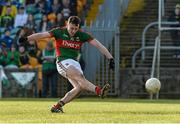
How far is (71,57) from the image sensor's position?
1839cm

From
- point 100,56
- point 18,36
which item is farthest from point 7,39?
point 100,56

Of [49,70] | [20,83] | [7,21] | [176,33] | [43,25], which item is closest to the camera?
[49,70]

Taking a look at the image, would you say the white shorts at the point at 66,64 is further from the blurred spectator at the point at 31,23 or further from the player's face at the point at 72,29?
the blurred spectator at the point at 31,23

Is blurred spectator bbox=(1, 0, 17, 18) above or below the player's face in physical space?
above

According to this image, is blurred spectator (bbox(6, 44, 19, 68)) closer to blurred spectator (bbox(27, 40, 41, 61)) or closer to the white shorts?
blurred spectator (bbox(27, 40, 41, 61))

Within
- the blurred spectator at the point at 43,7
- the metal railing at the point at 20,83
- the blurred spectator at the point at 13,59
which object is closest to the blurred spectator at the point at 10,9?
the blurred spectator at the point at 43,7

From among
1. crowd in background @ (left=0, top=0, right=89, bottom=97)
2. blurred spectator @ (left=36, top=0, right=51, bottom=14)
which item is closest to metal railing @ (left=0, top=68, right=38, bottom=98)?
crowd in background @ (left=0, top=0, right=89, bottom=97)

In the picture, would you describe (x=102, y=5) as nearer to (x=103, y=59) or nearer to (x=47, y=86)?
(x=103, y=59)

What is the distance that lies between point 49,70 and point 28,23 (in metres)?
3.49

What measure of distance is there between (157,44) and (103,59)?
2.34 metres

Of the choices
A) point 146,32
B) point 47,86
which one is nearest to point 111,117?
point 47,86

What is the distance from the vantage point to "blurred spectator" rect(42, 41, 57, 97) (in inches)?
1154

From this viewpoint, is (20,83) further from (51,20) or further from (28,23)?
(51,20)

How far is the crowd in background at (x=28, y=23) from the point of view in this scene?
3009 cm
